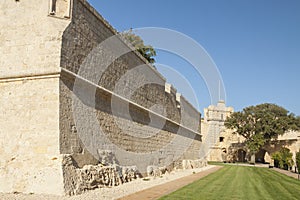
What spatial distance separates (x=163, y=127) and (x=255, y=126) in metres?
22.3

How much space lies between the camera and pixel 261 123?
1369 inches

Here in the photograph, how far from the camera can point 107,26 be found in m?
9.53

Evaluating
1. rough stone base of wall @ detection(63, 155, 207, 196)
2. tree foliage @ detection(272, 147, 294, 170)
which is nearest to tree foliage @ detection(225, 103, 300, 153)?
tree foliage @ detection(272, 147, 294, 170)

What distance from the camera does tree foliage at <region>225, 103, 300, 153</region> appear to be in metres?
33.7

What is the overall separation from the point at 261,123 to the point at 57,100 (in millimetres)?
31908

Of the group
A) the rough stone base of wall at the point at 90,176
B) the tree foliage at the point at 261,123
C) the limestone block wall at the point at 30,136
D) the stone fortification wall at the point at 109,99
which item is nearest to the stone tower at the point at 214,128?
the tree foliage at the point at 261,123

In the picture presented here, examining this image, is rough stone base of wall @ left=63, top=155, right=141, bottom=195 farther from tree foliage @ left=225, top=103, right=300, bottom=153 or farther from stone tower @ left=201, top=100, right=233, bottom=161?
stone tower @ left=201, top=100, right=233, bottom=161

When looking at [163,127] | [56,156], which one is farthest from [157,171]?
[56,156]

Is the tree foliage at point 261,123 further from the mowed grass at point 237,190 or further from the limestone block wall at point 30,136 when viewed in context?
the limestone block wall at point 30,136

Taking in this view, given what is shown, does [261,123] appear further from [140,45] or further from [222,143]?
[140,45]

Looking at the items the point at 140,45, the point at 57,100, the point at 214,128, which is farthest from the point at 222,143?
the point at 57,100

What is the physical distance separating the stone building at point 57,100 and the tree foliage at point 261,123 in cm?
2750

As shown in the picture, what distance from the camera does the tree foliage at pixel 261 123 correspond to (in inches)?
1326

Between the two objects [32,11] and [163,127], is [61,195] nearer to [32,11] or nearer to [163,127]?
[32,11]
